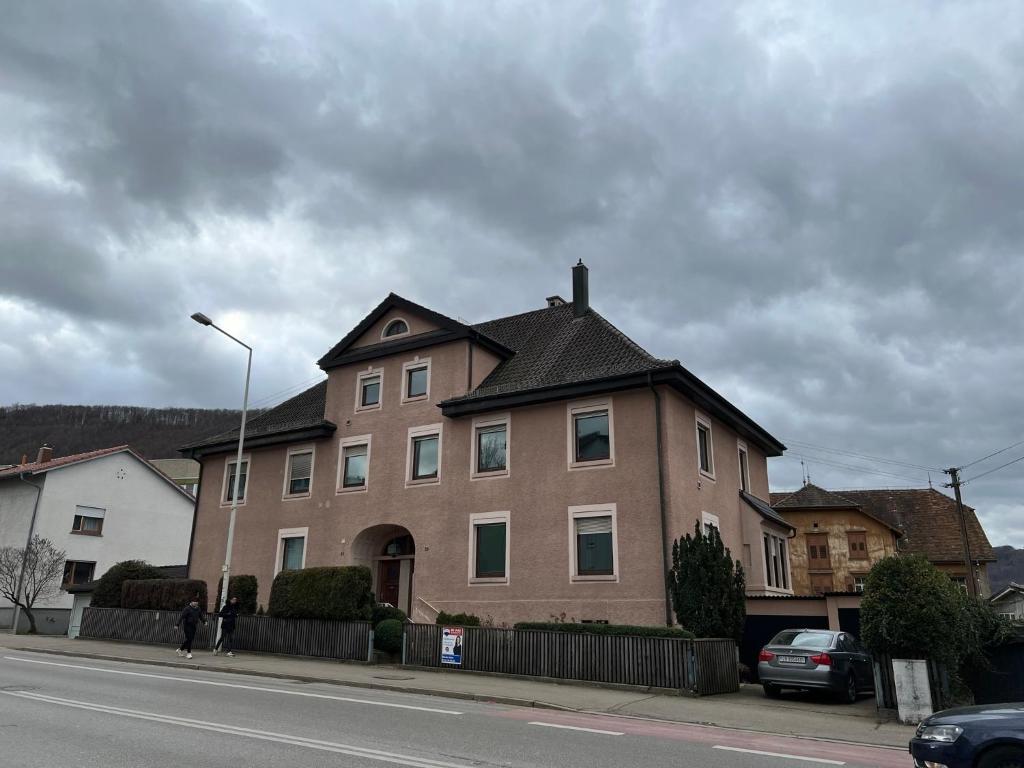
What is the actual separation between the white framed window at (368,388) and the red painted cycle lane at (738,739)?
16155mm

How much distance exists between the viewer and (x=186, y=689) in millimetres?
13203

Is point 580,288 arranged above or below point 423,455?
above

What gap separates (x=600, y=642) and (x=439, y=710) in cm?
550

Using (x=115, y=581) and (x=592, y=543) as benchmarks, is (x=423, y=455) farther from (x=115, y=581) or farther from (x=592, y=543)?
(x=115, y=581)

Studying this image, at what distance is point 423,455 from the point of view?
2534 centimetres

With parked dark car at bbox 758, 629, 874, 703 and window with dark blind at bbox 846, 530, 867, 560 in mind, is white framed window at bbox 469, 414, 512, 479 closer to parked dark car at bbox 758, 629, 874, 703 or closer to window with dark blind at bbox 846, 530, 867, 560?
parked dark car at bbox 758, 629, 874, 703

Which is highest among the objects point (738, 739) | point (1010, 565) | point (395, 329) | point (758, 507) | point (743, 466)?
point (395, 329)

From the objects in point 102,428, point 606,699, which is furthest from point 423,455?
point 102,428

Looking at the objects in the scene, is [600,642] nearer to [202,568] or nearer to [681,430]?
[681,430]

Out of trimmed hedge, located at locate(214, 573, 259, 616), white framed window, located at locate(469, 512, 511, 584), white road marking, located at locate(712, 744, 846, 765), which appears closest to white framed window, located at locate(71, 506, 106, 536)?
trimmed hedge, located at locate(214, 573, 259, 616)

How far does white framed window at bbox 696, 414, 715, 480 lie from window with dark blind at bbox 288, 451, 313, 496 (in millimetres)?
13854

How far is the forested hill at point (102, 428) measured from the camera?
91.3 m

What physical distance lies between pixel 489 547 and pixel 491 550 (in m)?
0.12

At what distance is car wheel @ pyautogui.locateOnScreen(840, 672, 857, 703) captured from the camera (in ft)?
49.5
